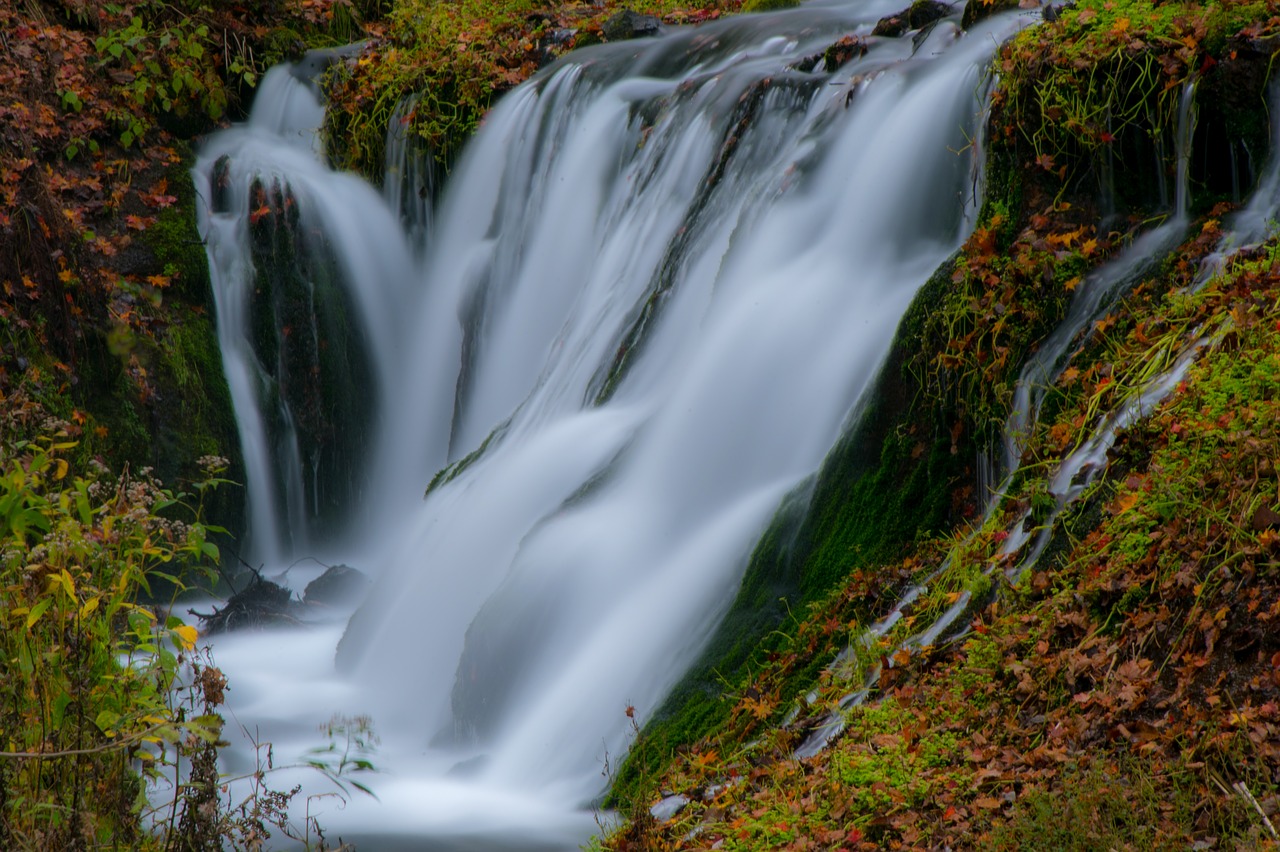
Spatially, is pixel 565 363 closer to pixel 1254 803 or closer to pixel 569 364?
pixel 569 364

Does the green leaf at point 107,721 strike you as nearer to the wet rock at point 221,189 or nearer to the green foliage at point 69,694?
the green foliage at point 69,694

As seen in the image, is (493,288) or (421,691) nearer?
(421,691)

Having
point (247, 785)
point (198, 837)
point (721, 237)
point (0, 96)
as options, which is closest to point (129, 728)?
point (198, 837)

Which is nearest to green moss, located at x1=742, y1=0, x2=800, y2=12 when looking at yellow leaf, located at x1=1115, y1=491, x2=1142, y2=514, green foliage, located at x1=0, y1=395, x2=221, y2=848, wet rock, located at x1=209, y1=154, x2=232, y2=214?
wet rock, located at x1=209, y1=154, x2=232, y2=214

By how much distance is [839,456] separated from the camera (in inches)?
194

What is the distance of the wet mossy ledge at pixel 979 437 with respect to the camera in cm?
377

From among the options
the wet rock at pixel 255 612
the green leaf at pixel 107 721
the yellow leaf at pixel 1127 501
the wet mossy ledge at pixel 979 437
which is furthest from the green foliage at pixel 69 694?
the wet rock at pixel 255 612

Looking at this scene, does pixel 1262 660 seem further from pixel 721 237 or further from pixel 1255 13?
pixel 721 237

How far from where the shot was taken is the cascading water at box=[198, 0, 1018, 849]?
5.18 m

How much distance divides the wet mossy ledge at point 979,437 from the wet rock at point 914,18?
7.73 ft

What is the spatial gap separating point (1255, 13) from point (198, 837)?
15.8 feet

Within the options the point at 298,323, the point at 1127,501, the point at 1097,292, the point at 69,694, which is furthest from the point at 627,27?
the point at 69,694

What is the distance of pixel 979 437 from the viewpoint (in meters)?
4.69

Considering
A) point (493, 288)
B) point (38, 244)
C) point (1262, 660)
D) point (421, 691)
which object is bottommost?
point (1262, 660)
